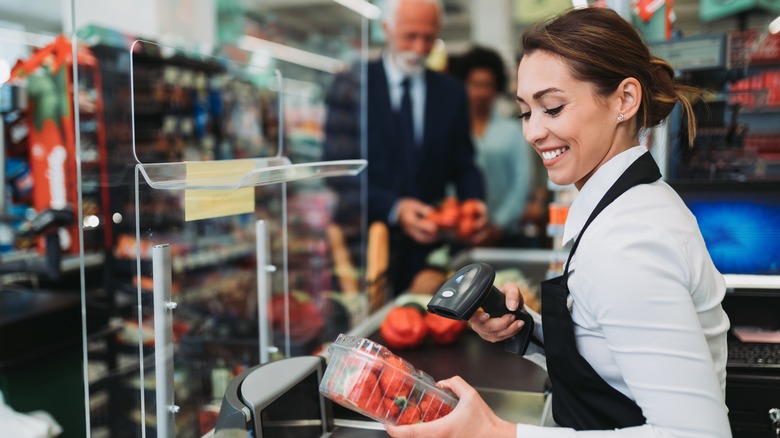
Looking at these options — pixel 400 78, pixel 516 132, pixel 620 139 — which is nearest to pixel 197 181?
pixel 620 139

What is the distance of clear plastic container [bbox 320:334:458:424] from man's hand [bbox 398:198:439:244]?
6.36 ft

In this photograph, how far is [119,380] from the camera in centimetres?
160

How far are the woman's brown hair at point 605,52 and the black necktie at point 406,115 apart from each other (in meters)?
2.23

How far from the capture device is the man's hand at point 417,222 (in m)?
2.99

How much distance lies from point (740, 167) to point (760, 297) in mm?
422

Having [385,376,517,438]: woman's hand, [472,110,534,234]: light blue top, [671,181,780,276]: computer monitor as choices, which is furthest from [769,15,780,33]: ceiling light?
[472,110,534,234]: light blue top

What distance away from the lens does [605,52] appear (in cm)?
108

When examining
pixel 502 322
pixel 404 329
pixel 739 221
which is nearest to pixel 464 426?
pixel 502 322

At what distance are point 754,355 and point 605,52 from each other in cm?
105

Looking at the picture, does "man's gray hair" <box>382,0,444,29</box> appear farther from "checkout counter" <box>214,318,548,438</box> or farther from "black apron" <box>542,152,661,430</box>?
"black apron" <box>542,152,661,430</box>

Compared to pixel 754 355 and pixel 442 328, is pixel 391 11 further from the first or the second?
pixel 754 355

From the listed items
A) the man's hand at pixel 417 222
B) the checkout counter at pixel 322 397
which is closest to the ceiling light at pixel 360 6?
the man's hand at pixel 417 222

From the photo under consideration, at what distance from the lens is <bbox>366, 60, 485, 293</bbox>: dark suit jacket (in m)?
3.37

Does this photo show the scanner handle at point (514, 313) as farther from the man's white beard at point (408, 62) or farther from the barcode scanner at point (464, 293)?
the man's white beard at point (408, 62)
